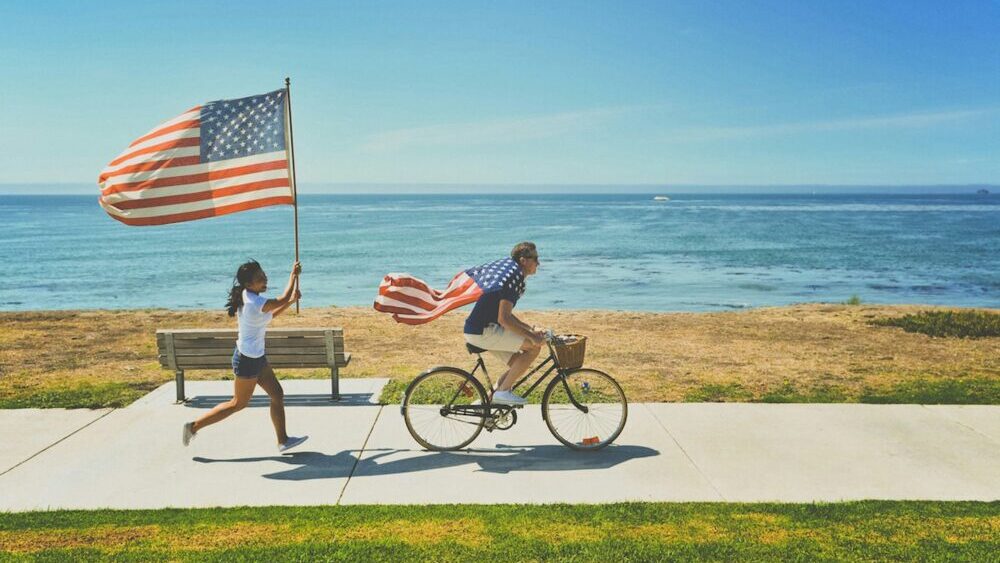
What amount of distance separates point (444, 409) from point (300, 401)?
8.03ft

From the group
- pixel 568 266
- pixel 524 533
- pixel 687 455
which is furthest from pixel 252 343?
pixel 568 266

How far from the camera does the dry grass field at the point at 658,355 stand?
29.1 feet

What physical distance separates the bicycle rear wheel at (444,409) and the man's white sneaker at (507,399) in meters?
0.12

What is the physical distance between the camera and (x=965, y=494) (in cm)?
556

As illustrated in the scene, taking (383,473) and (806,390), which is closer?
(383,473)

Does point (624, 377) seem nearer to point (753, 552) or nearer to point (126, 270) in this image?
point (753, 552)

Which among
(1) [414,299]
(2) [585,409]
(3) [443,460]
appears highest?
(1) [414,299]

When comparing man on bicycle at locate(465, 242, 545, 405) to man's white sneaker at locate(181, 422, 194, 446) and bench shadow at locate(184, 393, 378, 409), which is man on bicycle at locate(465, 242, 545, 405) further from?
man's white sneaker at locate(181, 422, 194, 446)

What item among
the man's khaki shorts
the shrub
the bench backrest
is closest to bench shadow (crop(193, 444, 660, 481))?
the man's khaki shorts

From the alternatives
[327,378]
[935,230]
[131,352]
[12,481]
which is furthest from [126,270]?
[935,230]

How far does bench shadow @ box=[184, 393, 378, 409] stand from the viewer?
8.06 metres

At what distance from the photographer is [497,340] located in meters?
6.31

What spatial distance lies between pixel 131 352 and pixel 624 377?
7.89 meters

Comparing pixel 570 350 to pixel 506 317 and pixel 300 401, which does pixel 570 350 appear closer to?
pixel 506 317
